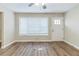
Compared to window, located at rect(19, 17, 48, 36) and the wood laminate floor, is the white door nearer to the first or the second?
window, located at rect(19, 17, 48, 36)

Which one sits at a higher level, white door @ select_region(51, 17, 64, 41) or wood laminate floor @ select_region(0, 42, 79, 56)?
Answer: white door @ select_region(51, 17, 64, 41)

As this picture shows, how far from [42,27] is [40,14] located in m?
0.84

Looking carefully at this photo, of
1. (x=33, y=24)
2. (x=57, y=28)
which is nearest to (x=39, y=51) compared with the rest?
(x=33, y=24)

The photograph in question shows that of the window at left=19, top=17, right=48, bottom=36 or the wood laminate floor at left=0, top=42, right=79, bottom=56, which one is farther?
the window at left=19, top=17, right=48, bottom=36

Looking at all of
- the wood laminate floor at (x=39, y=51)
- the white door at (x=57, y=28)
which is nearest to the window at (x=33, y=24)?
the white door at (x=57, y=28)

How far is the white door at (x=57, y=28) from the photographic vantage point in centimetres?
880

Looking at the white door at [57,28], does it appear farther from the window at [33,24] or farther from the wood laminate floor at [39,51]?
the wood laminate floor at [39,51]

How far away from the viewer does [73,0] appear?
119 inches

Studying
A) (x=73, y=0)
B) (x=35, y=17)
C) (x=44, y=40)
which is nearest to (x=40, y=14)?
(x=35, y=17)

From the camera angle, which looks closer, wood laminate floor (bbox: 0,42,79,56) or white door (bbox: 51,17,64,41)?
wood laminate floor (bbox: 0,42,79,56)

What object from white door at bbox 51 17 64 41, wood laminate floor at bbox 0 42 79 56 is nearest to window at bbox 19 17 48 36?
white door at bbox 51 17 64 41

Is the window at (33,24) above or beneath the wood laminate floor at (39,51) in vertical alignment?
above

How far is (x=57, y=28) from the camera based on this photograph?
8914 millimetres

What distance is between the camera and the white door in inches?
347
